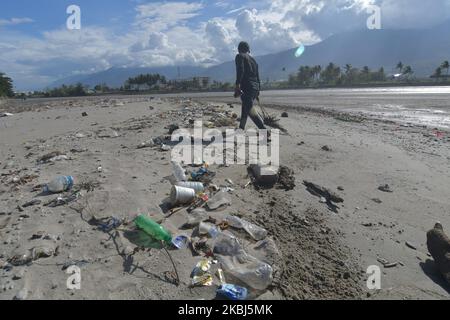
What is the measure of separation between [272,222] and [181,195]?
951 mm

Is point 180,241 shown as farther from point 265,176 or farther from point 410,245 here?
point 410,245

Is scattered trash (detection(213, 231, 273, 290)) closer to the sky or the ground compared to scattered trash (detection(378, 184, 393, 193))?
closer to the ground

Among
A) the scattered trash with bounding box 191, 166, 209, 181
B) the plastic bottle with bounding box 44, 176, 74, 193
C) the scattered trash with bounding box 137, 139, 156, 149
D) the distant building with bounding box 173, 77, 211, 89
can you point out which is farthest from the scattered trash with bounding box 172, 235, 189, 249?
the distant building with bounding box 173, 77, 211, 89

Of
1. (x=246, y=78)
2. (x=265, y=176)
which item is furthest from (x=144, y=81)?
(x=265, y=176)

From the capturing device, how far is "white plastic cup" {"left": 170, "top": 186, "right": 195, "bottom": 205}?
356 cm

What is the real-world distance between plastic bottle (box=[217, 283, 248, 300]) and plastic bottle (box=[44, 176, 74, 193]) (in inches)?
95.4

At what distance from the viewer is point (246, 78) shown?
6656 millimetres


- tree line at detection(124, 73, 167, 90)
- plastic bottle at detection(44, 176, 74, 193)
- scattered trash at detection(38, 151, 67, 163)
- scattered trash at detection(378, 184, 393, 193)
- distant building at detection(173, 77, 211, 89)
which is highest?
tree line at detection(124, 73, 167, 90)

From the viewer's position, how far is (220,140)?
641cm

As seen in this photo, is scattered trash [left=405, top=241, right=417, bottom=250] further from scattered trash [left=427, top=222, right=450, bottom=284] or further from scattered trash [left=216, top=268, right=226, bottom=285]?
scattered trash [left=216, top=268, right=226, bottom=285]

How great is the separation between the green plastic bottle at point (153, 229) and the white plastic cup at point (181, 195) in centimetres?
58

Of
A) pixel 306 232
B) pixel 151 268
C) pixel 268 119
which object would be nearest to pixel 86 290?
pixel 151 268

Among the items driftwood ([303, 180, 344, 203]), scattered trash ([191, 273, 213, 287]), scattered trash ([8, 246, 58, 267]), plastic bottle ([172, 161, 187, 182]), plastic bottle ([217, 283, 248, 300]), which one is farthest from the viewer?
plastic bottle ([172, 161, 187, 182])
